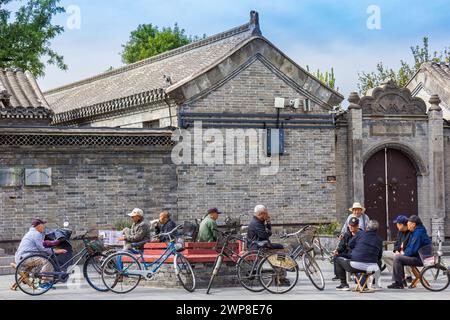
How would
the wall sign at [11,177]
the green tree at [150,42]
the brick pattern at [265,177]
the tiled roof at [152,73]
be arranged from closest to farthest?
the wall sign at [11,177], the brick pattern at [265,177], the tiled roof at [152,73], the green tree at [150,42]

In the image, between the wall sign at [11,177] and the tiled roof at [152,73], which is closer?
the wall sign at [11,177]

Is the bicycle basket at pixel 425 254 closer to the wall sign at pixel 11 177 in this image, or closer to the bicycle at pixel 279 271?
the bicycle at pixel 279 271

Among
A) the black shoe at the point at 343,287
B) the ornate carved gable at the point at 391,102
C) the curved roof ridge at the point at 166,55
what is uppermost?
the curved roof ridge at the point at 166,55

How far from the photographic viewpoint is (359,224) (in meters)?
19.3

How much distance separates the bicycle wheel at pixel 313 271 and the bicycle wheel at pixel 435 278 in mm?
1748

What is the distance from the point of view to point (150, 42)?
56719 mm

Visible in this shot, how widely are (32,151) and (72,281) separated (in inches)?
191

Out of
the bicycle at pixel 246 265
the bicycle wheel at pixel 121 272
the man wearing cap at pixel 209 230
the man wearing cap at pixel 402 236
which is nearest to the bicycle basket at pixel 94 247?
the bicycle wheel at pixel 121 272

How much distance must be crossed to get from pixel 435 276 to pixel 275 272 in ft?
9.74

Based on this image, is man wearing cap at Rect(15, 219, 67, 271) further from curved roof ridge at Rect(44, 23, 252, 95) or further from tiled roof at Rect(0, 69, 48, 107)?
curved roof ridge at Rect(44, 23, 252, 95)

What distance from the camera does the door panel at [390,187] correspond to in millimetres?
26234

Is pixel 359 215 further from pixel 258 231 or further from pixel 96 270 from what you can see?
pixel 96 270

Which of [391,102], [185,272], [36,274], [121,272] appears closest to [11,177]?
[36,274]

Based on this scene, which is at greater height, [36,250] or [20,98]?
[20,98]
